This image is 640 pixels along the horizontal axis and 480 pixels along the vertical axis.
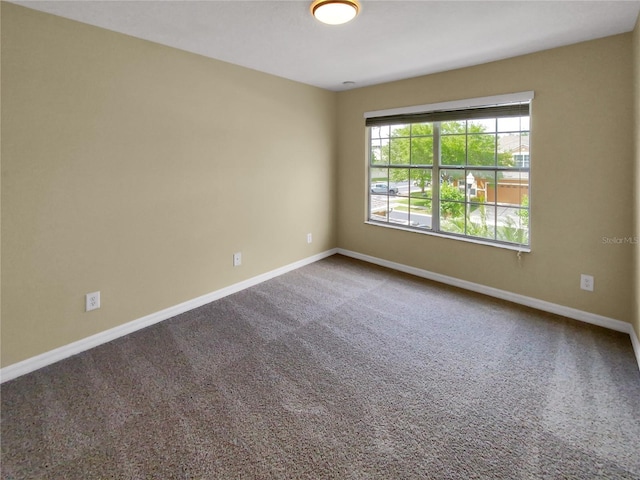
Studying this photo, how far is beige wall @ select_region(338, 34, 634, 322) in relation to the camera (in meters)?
2.70

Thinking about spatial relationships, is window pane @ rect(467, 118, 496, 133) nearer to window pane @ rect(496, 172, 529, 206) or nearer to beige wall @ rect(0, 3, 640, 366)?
beige wall @ rect(0, 3, 640, 366)

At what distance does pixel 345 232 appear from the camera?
503 centimetres

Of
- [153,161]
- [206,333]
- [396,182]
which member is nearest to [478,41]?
[396,182]

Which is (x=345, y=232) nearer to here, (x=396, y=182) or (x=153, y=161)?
(x=396, y=182)

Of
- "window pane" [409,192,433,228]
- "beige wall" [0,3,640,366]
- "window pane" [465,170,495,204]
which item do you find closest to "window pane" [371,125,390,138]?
"beige wall" [0,3,640,366]

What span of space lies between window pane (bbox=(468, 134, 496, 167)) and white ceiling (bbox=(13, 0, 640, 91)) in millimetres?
729

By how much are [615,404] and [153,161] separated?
3.63 metres

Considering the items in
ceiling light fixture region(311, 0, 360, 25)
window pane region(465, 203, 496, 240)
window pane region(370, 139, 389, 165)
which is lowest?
window pane region(465, 203, 496, 240)

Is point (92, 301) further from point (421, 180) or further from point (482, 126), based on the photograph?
point (482, 126)

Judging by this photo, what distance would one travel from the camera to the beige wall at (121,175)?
226 cm

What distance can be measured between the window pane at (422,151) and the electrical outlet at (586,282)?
1888 millimetres

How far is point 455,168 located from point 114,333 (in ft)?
12.1

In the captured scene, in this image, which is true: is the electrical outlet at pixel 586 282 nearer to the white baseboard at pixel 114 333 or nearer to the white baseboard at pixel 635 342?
the white baseboard at pixel 635 342

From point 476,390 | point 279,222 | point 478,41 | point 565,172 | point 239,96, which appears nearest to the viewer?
point 476,390
